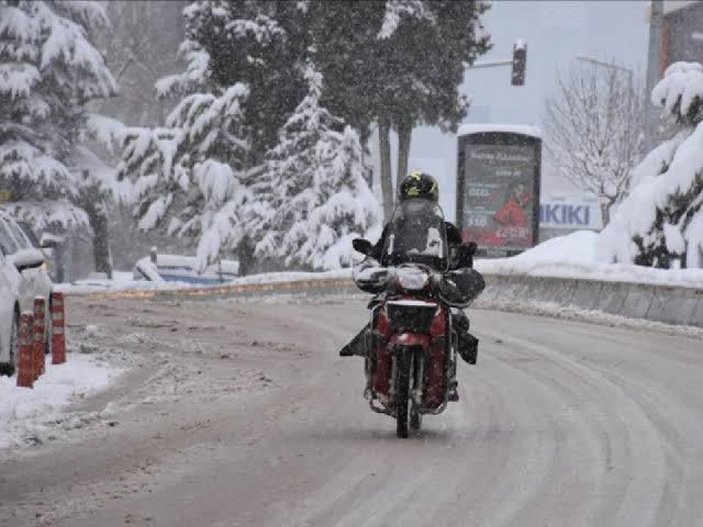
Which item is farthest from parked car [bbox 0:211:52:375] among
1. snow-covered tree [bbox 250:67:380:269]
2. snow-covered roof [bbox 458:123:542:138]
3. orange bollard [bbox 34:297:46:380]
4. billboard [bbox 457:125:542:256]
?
snow-covered tree [bbox 250:67:380:269]

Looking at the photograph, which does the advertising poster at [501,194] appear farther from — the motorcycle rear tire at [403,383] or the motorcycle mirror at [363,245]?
the motorcycle rear tire at [403,383]

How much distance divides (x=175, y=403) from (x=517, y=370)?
162 inches

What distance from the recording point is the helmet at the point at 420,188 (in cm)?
1072

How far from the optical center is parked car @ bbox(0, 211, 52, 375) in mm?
14070

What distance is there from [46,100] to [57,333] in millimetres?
30264

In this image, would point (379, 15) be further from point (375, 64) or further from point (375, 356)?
point (375, 356)

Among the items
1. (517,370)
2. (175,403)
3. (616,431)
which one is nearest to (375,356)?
(616,431)

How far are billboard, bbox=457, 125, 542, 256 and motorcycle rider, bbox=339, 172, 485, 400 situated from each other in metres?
23.1

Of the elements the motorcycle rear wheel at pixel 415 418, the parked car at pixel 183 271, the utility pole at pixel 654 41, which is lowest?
the parked car at pixel 183 271

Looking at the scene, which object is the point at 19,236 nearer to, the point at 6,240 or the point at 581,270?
the point at 6,240

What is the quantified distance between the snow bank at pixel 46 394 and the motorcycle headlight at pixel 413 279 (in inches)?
109

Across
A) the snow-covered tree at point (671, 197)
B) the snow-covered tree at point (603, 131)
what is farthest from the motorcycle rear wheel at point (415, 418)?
the snow-covered tree at point (603, 131)

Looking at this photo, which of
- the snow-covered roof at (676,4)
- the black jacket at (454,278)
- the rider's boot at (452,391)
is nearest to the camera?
the black jacket at (454,278)

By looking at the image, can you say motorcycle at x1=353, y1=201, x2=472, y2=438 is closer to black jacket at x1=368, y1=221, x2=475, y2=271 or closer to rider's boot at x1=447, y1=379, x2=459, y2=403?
rider's boot at x1=447, y1=379, x2=459, y2=403
